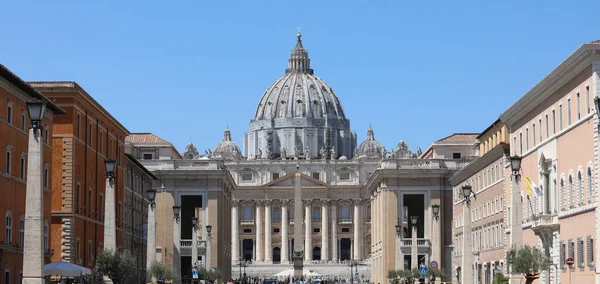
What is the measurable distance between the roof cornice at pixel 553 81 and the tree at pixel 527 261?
30.1 feet

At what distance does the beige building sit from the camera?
288 ft

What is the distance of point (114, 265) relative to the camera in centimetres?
4844

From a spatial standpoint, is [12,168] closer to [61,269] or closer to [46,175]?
[61,269]

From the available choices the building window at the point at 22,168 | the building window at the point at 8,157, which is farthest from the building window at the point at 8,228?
the building window at the point at 22,168

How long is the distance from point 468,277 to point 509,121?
24495mm

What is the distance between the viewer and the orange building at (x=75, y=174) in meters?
68.1

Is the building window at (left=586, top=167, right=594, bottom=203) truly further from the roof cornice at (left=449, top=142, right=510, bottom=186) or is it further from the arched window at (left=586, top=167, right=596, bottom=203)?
the roof cornice at (left=449, top=142, right=510, bottom=186)

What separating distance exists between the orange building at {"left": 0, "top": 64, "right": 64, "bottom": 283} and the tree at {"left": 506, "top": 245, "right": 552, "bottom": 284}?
20.5 meters

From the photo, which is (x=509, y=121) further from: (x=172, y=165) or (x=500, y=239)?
(x=172, y=165)

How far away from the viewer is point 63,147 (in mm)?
68688

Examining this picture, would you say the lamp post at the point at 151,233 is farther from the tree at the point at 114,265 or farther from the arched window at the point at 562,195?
the arched window at the point at 562,195

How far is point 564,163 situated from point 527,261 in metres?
13.0

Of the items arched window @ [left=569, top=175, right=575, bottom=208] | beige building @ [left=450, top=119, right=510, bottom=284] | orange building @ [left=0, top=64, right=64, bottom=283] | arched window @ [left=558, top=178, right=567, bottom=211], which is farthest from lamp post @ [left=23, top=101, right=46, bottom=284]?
beige building @ [left=450, top=119, right=510, bottom=284]

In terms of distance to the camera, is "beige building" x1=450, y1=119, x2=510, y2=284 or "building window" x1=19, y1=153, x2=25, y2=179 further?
"beige building" x1=450, y1=119, x2=510, y2=284
